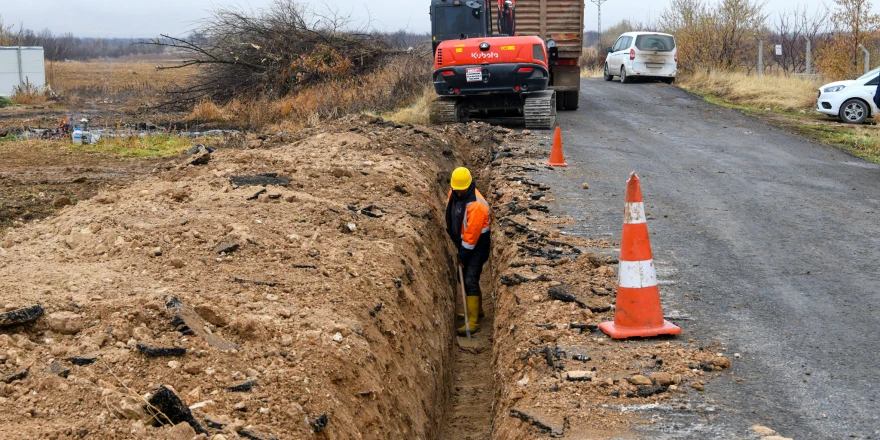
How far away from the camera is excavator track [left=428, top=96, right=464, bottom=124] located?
16047 millimetres

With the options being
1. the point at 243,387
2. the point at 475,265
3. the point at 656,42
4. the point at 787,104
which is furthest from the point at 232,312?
the point at 656,42

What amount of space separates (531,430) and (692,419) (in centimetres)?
83

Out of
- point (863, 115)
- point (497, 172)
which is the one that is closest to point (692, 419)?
point (497, 172)

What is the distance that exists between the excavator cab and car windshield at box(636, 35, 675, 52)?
36.0ft

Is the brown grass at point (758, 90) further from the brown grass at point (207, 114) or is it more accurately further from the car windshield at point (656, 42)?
the brown grass at point (207, 114)

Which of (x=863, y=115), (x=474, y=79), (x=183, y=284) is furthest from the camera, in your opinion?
(x=863, y=115)

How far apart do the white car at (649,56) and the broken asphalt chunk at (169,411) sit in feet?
80.4

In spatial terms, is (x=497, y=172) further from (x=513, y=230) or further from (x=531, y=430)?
(x=531, y=430)

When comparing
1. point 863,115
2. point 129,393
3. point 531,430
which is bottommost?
point 531,430

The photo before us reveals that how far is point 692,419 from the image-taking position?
4.36 meters

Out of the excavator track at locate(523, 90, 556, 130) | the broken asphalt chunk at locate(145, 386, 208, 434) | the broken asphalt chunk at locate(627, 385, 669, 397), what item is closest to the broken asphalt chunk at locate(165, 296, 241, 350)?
the broken asphalt chunk at locate(145, 386, 208, 434)

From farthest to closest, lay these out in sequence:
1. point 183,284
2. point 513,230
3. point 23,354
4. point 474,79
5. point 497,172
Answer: point 474,79 < point 497,172 < point 513,230 < point 183,284 < point 23,354

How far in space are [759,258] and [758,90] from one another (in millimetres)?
16597

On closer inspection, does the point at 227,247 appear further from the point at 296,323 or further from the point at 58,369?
the point at 58,369
